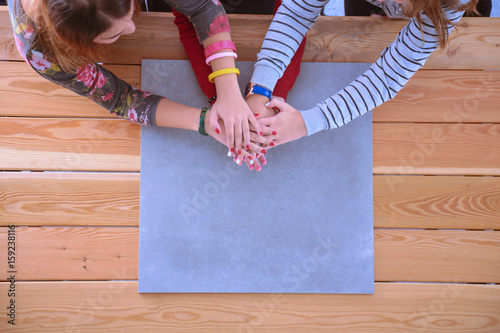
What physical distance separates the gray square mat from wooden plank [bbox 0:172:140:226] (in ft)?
0.37

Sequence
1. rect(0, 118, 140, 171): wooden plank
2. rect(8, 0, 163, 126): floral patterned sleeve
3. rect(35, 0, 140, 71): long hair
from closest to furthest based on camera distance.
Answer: rect(35, 0, 140, 71): long hair < rect(8, 0, 163, 126): floral patterned sleeve < rect(0, 118, 140, 171): wooden plank

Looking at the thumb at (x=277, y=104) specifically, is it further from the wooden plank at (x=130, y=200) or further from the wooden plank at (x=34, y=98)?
the wooden plank at (x=34, y=98)

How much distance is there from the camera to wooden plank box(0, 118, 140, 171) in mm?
1081

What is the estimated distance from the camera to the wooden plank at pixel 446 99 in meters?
1.11

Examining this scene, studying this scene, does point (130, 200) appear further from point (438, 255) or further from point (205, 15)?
point (438, 255)

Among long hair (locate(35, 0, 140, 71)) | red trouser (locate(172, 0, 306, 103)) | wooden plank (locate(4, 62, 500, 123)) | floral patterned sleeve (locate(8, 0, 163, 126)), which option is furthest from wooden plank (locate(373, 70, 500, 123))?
long hair (locate(35, 0, 140, 71))

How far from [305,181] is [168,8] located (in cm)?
68

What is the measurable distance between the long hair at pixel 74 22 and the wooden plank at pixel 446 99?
0.77 metres

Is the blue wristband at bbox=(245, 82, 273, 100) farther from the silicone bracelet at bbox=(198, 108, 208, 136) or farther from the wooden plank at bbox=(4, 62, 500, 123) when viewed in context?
the wooden plank at bbox=(4, 62, 500, 123)

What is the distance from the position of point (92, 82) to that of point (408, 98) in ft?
2.86

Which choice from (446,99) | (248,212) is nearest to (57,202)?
(248,212)

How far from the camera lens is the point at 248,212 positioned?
1.07m

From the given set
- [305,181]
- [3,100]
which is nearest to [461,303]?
[305,181]

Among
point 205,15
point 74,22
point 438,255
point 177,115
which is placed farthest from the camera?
point 438,255
